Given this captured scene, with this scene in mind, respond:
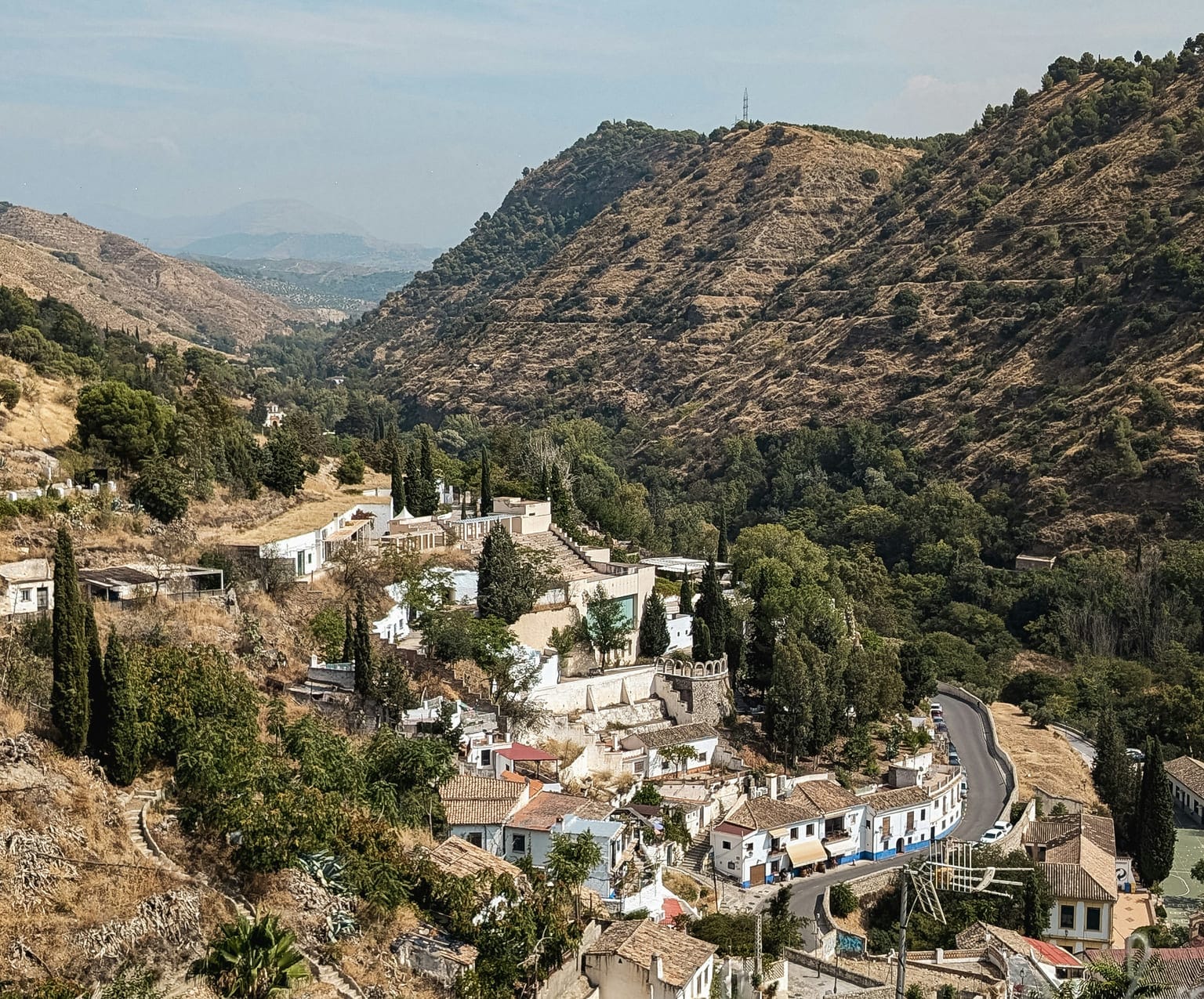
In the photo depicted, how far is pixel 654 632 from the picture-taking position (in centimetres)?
3978

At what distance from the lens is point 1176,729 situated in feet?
162

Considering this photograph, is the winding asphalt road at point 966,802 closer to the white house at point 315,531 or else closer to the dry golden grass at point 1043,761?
the dry golden grass at point 1043,761

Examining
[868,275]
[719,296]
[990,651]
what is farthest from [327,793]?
[719,296]

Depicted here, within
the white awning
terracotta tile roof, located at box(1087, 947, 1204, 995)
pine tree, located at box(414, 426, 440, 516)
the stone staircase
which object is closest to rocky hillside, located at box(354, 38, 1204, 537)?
pine tree, located at box(414, 426, 440, 516)

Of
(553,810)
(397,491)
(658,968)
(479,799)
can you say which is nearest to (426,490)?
(397,491)

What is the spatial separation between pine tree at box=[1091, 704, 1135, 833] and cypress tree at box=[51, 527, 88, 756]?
29.5 meters

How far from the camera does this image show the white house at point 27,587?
25688 millimetres

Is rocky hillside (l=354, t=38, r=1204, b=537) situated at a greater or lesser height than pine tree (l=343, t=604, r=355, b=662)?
greater

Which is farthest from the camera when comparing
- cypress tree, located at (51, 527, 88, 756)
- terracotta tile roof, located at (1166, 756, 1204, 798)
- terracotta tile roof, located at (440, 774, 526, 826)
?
terracotta tile roof, located at (1166, 756, 1204, 798)

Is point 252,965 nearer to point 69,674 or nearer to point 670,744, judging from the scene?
point 69,674

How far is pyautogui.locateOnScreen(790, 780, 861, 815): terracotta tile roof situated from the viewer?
34812mm

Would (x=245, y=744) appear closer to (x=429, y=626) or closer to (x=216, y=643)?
(x=216, y=643)

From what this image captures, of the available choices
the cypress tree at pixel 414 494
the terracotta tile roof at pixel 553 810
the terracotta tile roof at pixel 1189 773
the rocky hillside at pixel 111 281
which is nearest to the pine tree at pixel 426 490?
the cypress tree at pixel 414 494

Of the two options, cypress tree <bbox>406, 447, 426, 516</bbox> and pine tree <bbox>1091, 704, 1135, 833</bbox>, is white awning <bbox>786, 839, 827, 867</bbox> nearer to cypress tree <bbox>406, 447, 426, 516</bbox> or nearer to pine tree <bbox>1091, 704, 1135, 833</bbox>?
pine tree <bbox>1091, 704, 1135, 833</bbox>
